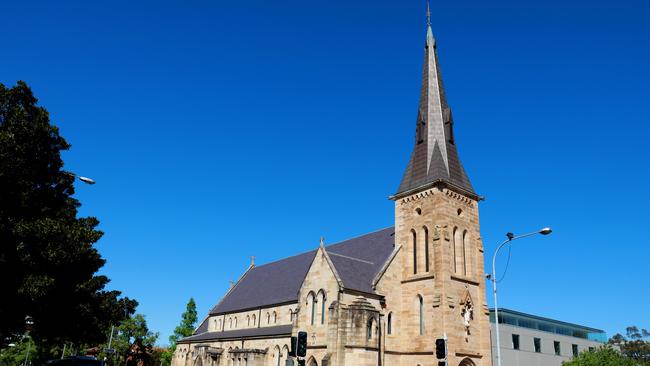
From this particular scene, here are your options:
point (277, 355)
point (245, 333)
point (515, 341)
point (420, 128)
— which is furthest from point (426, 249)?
point (515, 341)

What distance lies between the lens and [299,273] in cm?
4838

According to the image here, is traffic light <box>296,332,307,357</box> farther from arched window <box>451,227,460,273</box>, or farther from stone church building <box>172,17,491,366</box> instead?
arched window <box>451,227,460,273</box>

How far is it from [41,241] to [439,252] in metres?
24.1

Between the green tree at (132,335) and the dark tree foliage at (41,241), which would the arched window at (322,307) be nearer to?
the dark tree foliage at (41,241)

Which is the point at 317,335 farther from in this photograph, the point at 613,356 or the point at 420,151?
the point at 613,356

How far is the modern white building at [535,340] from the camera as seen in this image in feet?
175

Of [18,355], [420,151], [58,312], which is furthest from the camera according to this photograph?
[18,355]

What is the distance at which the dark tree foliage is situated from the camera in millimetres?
24219

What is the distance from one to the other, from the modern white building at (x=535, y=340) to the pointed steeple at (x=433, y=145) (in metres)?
22.1

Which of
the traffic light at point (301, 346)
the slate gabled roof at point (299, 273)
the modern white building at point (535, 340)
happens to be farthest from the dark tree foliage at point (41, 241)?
the modern white building at point (535, 340)

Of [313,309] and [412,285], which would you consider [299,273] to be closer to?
[313,309]

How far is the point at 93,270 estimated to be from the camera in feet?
95.7

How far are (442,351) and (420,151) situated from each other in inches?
862

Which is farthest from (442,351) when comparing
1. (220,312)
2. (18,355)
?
(18,355)
